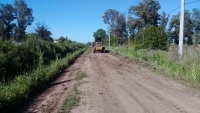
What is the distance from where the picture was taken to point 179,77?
12000 millimetres

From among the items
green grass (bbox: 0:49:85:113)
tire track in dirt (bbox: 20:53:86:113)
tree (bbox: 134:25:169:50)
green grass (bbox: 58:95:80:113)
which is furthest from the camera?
tree (bbox: 134:25:169:50)

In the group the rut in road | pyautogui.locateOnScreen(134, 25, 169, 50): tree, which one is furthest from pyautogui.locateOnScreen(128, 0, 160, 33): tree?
the rut in road

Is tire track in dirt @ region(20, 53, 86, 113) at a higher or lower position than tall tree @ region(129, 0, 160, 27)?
lower

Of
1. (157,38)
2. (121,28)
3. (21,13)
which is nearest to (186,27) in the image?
(121,28)

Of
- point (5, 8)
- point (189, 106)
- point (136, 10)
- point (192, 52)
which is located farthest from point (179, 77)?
point (5, 8)

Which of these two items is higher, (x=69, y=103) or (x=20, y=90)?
(x=20, y=90)

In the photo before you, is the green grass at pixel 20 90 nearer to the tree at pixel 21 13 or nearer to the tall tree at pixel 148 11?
the tall tree at pixel 148 11

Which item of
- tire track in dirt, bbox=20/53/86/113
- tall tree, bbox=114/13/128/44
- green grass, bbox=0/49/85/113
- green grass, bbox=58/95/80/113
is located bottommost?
tire track in dirt, bbox=20/53/86/113

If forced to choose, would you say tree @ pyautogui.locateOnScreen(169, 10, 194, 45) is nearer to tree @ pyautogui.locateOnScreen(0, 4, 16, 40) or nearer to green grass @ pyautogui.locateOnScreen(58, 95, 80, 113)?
tree @ pyautogui.locateOnScreen(0, 4, 16, 40)

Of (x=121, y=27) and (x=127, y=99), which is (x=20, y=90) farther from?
(x=121, y=27)

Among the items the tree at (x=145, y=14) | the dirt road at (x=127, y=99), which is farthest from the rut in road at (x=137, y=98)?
the tree at (x=145, y=14)

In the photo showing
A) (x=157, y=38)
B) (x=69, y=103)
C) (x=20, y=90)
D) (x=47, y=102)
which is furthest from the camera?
(x=157, y=38)

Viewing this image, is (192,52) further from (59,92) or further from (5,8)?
(5,8)

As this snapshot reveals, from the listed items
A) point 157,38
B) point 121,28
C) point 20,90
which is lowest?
point 20,90
